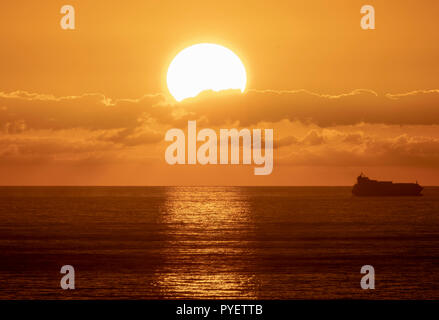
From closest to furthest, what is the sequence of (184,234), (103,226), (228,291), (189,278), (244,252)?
(228,291)
(189,278)
(244,252)
(184,234)
(103,226)

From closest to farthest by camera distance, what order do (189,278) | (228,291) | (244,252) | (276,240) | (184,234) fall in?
(228,291) → (189,278) → (244,252) → (276,240) → (184,234)

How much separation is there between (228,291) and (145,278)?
8.17 meters

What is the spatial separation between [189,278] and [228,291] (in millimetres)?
5700

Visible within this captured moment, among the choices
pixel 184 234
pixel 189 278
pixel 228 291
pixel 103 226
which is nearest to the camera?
pixel 228 291

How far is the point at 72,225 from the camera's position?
4119 inches
